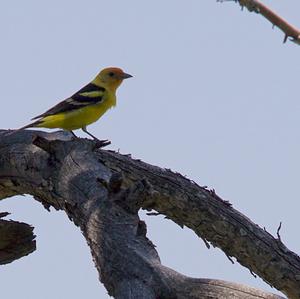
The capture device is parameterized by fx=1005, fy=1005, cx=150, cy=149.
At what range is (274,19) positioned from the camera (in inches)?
173

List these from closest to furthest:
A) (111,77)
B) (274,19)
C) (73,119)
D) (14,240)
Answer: (274,19)
(14,240)
(73,119)
(111,77)

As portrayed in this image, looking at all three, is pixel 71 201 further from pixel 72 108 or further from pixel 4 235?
pixel 72 108

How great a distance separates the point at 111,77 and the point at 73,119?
1861mm

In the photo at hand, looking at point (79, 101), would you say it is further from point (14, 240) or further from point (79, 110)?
point (14, 240)

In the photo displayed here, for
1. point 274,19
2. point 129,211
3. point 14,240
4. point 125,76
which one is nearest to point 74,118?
point 125,76

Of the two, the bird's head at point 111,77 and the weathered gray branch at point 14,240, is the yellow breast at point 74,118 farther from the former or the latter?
the weathered gray branch at point 14,240

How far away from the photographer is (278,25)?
172 inches

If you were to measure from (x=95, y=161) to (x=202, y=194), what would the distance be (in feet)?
2.80

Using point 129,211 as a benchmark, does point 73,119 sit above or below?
above

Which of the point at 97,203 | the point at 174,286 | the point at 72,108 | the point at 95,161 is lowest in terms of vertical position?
the point at 174,286

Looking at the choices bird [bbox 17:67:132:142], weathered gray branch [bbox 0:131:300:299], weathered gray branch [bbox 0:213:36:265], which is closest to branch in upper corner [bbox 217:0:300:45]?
weathered gray branch [bbox 0:131:300:299]

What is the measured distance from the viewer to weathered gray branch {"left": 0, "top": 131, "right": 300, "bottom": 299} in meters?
5.61

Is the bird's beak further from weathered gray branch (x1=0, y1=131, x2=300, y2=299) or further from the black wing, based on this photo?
weathered gray branch (x1=0, y1=131, x2=300, y2=299)

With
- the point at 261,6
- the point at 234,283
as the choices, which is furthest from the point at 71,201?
the point at 261,6
